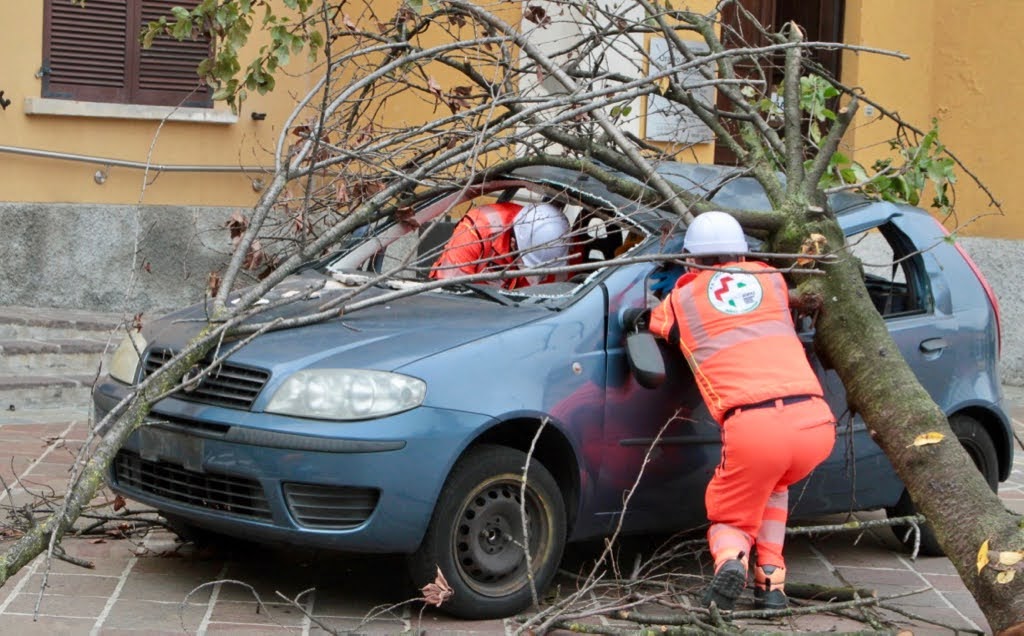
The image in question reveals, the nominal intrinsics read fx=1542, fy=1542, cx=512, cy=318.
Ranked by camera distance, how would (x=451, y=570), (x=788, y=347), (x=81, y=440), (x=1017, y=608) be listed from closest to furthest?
(x=1017, y=608) → (x=451, y=570) → (x=788, y=347) → (x=81, y=440)

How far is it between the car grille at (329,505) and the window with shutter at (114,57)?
649 cm

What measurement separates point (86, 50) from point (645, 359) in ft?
22.7

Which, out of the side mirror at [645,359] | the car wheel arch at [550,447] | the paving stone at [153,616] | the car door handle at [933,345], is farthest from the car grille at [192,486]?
the car door handle at [933,345]

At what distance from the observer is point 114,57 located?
11.4 meters

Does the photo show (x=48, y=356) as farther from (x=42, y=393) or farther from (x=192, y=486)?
(x=192, y=486)

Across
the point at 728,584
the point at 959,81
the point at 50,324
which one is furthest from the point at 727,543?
the point at 959,81

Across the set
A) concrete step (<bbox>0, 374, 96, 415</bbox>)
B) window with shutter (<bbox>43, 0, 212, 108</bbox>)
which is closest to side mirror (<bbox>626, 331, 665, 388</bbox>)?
concrete step (<bbox>0, 374, 96, 415</bbox>)

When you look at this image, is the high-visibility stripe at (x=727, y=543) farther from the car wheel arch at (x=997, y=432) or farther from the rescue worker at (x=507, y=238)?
the car wheel arch at (x=997, y=432)

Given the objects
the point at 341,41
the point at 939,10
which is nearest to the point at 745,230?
the point at 341,41

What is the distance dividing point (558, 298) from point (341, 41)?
628cm

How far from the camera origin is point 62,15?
11.2 m

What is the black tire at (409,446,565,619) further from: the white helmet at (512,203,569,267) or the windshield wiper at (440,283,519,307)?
the white helmet at (512,203,569,267)

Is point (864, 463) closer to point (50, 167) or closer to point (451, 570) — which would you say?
point (451, 570)

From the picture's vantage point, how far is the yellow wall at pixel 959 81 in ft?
41.0
